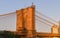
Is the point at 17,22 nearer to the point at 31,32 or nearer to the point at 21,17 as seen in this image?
the point at 21,17

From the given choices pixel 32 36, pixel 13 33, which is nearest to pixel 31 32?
pixel 32 36

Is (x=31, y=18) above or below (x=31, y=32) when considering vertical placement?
above

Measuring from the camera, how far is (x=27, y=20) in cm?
1098

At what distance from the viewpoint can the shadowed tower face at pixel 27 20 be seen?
10.7m

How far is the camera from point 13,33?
10.5 meters

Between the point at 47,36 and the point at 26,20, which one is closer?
the point at 26,20

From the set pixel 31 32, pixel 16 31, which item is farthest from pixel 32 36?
pixel 16 31

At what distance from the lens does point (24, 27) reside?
1109cm

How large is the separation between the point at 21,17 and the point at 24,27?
0.72 meters

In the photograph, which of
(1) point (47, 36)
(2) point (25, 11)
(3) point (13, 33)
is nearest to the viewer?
(3) point (13, 33)

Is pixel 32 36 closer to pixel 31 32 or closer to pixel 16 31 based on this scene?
pixel 31 32

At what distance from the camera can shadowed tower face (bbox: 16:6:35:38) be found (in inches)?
422

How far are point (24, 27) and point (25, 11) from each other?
957mm

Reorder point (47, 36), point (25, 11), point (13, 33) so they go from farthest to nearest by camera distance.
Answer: point (47, 36) < point (25, 11) < point (13, 33)
